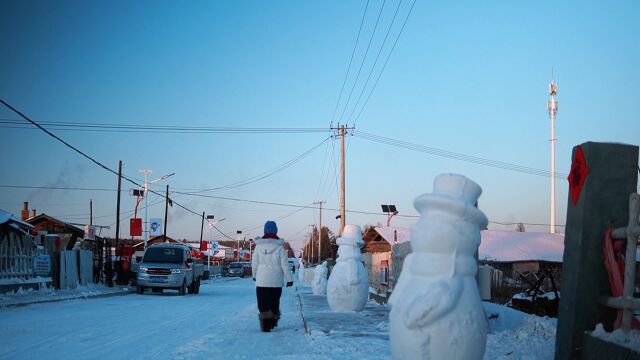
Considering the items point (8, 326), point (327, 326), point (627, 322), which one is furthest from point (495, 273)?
point (627, 322)

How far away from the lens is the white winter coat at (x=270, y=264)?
38.6 feet

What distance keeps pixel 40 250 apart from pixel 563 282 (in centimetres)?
2268

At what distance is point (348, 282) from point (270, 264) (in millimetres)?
3095

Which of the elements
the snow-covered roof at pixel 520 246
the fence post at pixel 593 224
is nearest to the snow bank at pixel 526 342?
the fence post at pixel 593 224

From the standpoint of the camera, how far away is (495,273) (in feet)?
76.0

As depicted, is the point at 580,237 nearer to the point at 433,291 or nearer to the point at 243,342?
the point at 433,291

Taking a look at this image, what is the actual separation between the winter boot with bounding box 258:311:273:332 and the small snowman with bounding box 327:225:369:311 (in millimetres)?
3298

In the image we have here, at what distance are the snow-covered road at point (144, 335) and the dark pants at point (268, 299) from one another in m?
0.44

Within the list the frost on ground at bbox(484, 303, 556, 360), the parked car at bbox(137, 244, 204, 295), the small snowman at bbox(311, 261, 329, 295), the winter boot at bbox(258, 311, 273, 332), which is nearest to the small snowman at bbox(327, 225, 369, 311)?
the winter boot at bbox(258, 311, 273, 332)

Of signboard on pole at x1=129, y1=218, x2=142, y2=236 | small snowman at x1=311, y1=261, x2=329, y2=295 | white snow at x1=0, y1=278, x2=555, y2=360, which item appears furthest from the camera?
signboard on pole at x1=129, y1=218, x2=142, y2=236

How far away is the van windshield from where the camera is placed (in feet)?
87.4

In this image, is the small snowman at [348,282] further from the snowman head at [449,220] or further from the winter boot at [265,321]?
the snowman head at [449,220]

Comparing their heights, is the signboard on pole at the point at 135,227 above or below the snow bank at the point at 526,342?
above

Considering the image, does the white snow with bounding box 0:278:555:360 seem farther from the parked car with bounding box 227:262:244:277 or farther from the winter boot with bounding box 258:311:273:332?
the parked car with bounding box 227:262:244:277
